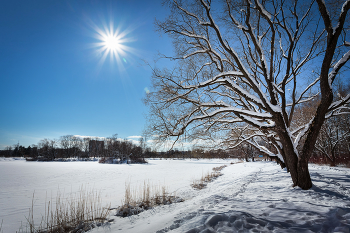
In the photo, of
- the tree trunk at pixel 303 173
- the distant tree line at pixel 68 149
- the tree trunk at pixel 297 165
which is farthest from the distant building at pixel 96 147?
the tree trunk at pixel 303 173

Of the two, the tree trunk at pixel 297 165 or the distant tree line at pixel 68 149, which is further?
the distant tree line at pixel 68 149

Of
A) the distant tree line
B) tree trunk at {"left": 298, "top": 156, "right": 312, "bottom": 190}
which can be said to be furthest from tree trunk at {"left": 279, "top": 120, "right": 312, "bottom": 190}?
the distant tree line

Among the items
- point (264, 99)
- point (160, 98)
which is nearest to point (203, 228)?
point (264, 99)

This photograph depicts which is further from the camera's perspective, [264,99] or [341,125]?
[341,125]

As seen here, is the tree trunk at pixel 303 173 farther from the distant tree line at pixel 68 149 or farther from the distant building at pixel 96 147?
the distant building at pixel 96 147

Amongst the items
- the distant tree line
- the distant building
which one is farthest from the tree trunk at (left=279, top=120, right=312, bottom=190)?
the distant building

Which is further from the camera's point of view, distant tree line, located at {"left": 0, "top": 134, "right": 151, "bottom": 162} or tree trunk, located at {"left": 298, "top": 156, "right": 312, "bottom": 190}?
distant tree line, located at {"left": 0, "top": 134, "right": 151, "bottom": 162}

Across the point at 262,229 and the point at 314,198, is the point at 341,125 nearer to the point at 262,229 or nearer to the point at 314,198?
the point at 314,198

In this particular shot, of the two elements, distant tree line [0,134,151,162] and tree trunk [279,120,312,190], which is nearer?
tree trunk [279,120,312,190]

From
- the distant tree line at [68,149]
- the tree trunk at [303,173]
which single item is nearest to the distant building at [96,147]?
the distant tree line at [68,149]

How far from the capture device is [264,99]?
4.91 meters

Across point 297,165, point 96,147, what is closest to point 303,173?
point 297,165

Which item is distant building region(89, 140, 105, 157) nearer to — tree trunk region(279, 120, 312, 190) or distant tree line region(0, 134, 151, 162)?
distant tree line region(0, 134, 151, 162)

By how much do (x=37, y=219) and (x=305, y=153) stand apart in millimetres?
8539
